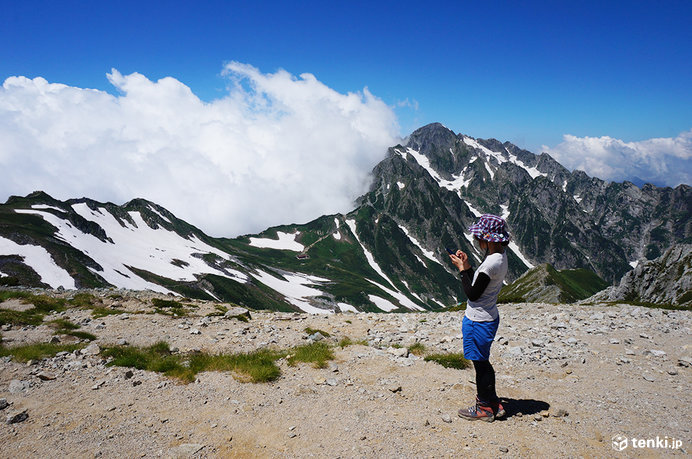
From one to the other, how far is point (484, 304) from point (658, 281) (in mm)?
100503

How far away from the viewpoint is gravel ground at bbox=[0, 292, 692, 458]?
7.48 m

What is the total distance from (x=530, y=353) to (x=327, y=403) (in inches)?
322

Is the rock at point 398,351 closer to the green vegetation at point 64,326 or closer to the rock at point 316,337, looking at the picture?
the rock at point 316,337

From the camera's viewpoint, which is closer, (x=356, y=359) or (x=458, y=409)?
(x=458, y=409)

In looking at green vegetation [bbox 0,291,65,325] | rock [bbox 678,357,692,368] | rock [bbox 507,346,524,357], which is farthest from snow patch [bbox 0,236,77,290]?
rock [bbox 678,357,692,368]

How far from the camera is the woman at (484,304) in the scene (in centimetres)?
793

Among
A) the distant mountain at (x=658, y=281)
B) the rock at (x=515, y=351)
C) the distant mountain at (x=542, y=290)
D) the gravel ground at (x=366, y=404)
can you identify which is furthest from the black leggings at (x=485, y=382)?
the distant mountain at (x=542, y=290)

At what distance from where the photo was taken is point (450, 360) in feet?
39.9

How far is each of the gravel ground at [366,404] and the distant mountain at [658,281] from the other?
81.2 meters

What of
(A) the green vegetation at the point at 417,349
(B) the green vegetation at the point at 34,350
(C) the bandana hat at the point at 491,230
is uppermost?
(C) the bandana hat at the point at 491,230

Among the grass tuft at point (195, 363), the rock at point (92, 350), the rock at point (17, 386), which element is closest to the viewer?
the rock at point (17, 386)

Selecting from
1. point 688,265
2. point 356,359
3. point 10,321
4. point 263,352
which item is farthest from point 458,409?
point 688,265

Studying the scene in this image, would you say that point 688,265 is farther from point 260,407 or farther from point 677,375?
point 260,407

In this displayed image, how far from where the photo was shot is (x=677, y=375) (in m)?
11.1
